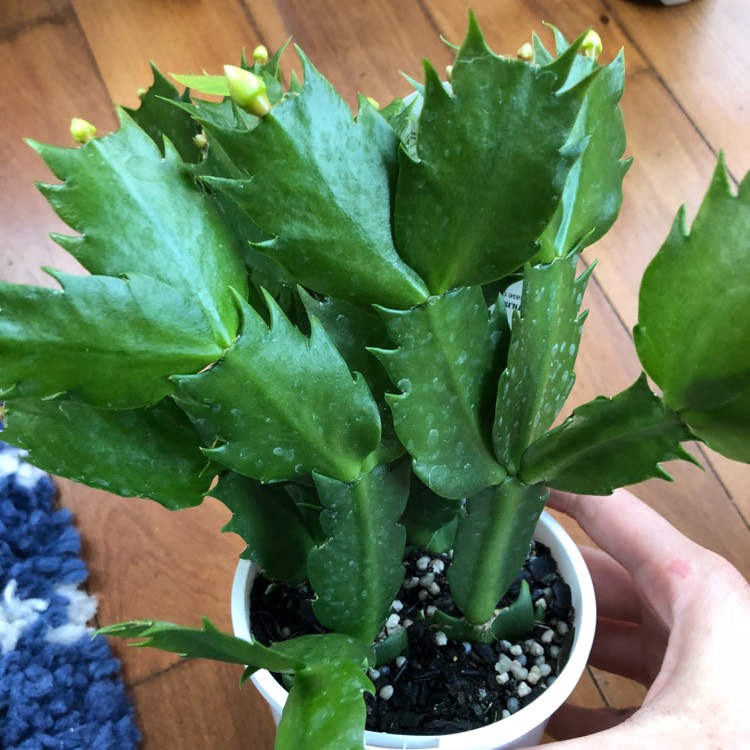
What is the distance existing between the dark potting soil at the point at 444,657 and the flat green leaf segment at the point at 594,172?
0.25 metres

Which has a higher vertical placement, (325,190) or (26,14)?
(26,14)

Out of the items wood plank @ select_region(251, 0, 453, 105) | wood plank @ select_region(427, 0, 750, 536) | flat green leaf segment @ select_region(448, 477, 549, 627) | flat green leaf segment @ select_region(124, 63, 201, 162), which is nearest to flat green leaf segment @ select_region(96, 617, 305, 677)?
flat green leaf segment @ select_region(448, 477, 549, 627)

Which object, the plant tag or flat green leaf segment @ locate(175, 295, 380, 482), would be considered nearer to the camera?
flat green leaf segment @ locate(175, 295, 380, 482)

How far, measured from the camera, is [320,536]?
1.68 ft

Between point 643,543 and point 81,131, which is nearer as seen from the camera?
point 81,131

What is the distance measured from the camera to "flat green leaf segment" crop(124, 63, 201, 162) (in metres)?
0.46

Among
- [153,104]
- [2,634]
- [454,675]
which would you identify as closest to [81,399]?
[153,104]

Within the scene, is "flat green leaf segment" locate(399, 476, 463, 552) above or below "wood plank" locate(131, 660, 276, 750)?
above

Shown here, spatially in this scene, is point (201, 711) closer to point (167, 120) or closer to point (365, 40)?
point (167, 120)

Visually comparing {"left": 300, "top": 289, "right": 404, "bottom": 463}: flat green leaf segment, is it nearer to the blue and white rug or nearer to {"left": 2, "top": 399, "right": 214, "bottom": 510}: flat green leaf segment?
{"left": 2, "top": 399, "right": 214, "bottom": 510}: flat green leaf segment

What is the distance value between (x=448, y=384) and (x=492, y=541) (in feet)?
0.41

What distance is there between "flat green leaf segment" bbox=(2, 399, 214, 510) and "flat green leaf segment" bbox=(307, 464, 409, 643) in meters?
0.08

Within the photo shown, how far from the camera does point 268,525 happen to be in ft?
1.60

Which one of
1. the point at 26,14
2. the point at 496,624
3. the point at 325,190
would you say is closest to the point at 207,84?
the point at 325,190
